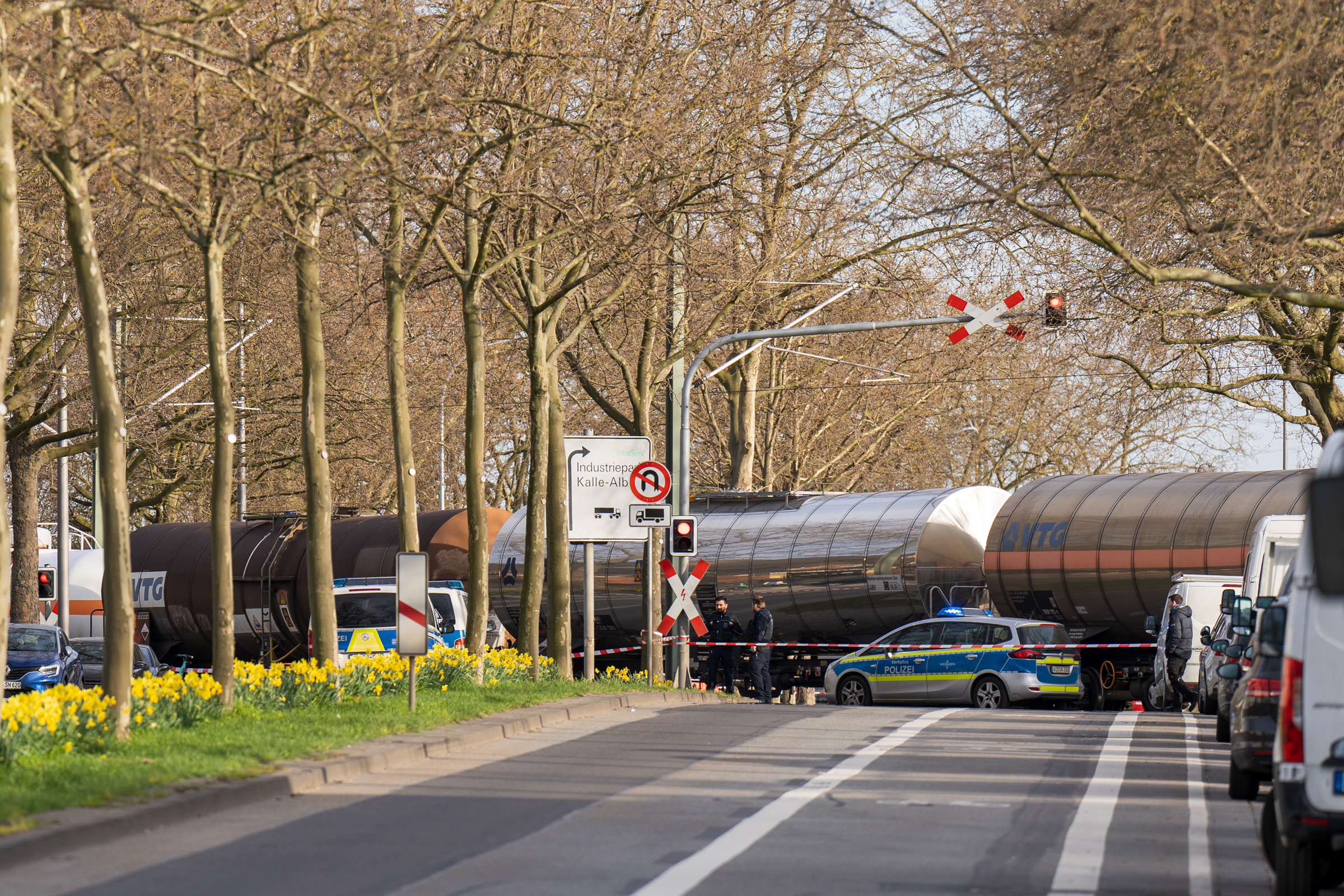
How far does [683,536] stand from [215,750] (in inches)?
505

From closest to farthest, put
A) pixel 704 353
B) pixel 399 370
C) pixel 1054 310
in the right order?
1. pixel 399 370
2. pixel 1054 310
3. pixel 704 353

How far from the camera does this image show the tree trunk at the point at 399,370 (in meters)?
20.2

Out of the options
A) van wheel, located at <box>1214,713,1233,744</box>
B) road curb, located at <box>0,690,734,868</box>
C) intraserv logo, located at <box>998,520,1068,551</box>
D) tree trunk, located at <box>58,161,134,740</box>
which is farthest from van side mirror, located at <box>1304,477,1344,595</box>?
intraserv logo, located at <box>998,520,1068,551</box>

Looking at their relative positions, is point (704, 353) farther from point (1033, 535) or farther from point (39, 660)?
point (39, 660)

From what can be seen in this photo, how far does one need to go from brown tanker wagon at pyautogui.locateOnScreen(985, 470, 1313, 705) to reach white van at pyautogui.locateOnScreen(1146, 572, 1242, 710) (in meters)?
1.37

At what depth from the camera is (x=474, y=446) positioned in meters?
21.0

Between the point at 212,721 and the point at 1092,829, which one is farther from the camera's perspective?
the point at 212,721

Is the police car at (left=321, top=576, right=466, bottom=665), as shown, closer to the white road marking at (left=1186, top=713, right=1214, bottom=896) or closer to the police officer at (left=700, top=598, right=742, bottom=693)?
the police officer at (left=700, top=598, right=742, bottom=693)

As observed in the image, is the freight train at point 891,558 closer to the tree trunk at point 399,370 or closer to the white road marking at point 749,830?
the tree trunk at point 399,370

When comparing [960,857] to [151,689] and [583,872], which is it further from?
[151,689]

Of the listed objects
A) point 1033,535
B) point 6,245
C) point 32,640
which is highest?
point 6,245

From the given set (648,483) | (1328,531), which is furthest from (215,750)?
(648,483)

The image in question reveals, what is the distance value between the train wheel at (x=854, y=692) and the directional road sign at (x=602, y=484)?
5706 mm

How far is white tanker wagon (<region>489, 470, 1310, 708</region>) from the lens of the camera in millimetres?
27344
